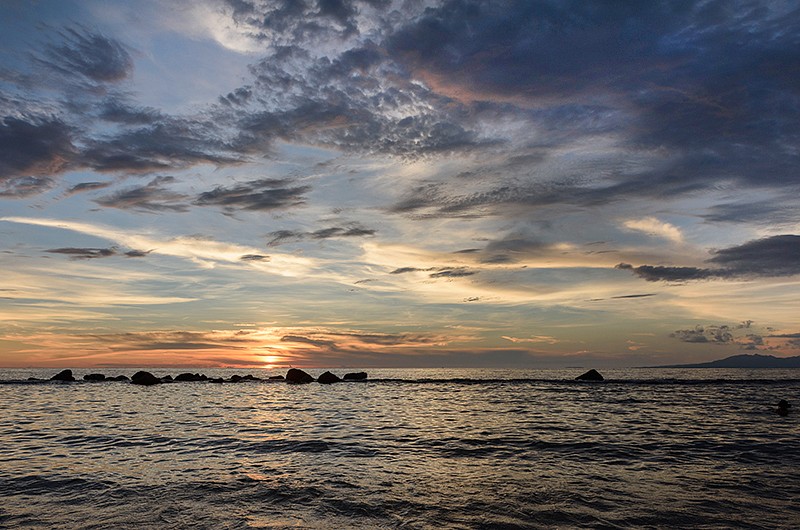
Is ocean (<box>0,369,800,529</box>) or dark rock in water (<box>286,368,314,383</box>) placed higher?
ocean (<box>0,369,800,529</box>)

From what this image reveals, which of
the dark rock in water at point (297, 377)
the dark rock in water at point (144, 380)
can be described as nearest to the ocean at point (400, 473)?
the dark rock in water at point (144, 380)

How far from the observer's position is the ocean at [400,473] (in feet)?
39.3

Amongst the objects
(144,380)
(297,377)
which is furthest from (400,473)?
(297,377)

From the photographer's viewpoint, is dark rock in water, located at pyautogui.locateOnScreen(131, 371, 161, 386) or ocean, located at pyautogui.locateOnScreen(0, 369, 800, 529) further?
dark rock in water, located at pyautogui.locateOnScreen(131, 371, 161, 386)

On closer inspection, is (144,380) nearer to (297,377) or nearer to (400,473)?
(297,377)

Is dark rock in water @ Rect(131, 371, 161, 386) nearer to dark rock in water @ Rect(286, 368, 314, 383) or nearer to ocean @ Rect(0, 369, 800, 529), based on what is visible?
dark rock in water @ Rect(286, 368, 314, 383)

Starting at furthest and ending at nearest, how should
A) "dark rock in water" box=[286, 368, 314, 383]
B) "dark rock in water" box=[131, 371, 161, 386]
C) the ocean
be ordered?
"dark rock in water" box=[286, 368, 314, 383] < "dark rock in water" box=[131, 371, 161, 386] < the ocean

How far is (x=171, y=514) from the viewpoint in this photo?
1203 centimetres

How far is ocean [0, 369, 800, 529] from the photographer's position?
39.3 feet

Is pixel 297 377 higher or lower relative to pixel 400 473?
lower

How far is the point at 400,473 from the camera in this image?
16.8 metres

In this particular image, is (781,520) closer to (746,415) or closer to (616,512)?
(616,512)

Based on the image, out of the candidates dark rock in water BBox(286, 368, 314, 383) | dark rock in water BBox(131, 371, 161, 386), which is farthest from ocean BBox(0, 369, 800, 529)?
dark rock in water BBox(286, 368, 314, 383)

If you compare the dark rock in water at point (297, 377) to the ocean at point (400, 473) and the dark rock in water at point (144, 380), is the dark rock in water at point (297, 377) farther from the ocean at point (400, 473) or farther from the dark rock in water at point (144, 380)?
the ocean at point (400, 473)
